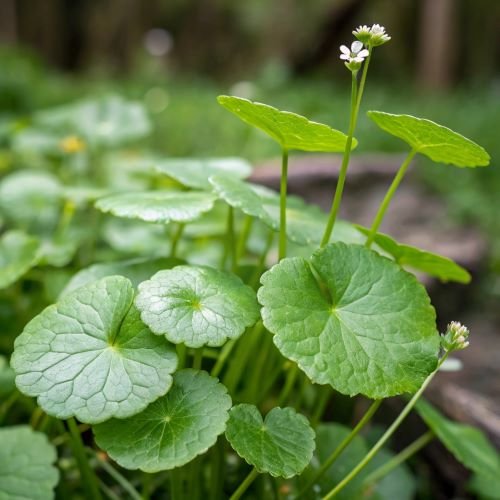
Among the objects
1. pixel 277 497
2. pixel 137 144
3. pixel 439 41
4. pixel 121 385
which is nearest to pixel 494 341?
pixel 277 497

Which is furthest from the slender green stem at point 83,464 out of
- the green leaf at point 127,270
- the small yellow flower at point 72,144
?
the small yellow flower at point 72,144

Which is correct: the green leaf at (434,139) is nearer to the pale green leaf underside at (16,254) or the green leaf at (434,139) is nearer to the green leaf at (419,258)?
the green leaf at (419,258)

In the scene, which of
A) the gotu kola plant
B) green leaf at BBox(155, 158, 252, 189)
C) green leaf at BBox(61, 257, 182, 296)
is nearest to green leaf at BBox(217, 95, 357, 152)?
the gotu kola plant

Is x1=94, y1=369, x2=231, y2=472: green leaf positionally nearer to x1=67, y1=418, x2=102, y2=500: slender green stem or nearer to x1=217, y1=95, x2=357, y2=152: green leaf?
x1=67, y1=418, x2=102, y2=500: slender green stem

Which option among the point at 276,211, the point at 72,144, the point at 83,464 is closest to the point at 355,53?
the point at 276,211

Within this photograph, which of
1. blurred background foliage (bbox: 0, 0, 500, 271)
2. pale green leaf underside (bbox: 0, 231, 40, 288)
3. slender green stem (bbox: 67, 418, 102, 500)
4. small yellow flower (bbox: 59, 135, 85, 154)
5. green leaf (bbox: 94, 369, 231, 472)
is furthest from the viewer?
blurred background foliage (bbox: 0, 0, 500, 271)

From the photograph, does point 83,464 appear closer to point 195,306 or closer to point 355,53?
point 195,306
